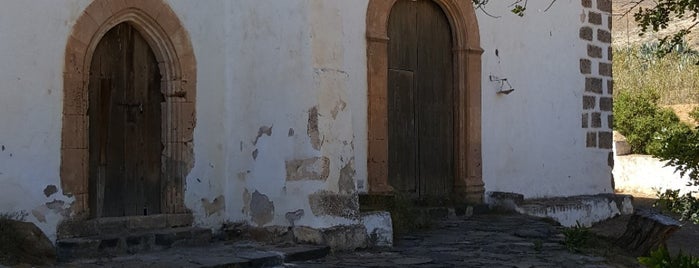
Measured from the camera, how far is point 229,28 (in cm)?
783

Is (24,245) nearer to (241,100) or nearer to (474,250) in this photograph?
(241,100)

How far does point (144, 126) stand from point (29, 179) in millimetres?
1241

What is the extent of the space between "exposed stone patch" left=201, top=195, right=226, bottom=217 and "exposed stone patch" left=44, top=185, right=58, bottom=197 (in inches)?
53.8

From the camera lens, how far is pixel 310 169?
730 centimetres

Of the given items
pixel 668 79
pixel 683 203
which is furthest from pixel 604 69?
pixel 668 79

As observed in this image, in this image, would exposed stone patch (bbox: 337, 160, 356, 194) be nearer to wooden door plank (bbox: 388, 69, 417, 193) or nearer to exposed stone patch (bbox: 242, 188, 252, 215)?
exposed stone patch (bbox: 242, 188, 252, 215)

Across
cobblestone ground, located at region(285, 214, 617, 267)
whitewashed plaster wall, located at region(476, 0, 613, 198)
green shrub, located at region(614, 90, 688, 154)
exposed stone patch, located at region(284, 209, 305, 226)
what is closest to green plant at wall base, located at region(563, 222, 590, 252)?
cobblestone ground, located at region(285, 214, 617, 267)

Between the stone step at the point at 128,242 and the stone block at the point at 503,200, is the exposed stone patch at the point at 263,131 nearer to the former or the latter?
the stone step at the point at 128,242

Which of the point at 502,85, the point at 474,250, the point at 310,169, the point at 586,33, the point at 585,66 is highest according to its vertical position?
the point at 586,33

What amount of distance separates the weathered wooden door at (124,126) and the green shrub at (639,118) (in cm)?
1571

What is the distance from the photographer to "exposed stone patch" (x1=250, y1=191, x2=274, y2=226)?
24.6ft

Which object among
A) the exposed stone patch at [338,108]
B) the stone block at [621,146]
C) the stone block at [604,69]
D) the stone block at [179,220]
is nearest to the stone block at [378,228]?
the exposed stone patch at [338,108]

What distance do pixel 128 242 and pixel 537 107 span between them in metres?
5.72

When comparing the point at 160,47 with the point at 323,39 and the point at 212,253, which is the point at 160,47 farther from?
the point at 212,253
